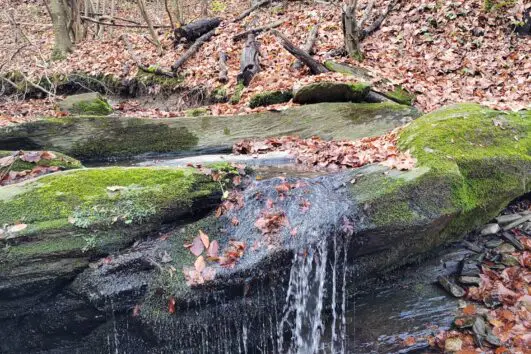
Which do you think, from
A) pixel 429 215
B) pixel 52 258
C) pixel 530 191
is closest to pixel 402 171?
pixel 429 215

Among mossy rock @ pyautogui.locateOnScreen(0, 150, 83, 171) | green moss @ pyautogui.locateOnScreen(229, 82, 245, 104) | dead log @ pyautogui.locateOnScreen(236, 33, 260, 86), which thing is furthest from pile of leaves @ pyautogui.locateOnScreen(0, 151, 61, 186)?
dead log @ pyautogui.locateOnScreen(236, 33, 260, 86)

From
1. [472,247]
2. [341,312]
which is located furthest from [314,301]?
[472,247]

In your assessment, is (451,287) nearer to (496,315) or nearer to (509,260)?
(496,315)

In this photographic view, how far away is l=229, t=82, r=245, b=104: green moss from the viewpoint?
29.8 ft

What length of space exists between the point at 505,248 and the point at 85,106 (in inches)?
294

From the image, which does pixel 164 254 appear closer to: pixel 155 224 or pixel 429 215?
pixel 155 224

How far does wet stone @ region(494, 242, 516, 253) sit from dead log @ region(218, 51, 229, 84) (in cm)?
694

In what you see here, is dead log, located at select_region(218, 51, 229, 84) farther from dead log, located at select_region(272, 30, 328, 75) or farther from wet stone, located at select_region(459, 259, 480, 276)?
wet stone, located at select_region(459, 259, 480, 276)

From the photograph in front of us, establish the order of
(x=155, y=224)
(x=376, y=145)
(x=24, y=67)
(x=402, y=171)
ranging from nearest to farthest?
(x=155, y=224), (x=402, y=171), (x=376, y=145), (x=24, y=67)

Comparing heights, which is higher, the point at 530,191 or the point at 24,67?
the point at 24,67

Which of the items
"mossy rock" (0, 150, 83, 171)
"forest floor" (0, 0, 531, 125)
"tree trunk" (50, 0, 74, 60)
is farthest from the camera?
"tree trunk" (50, 0, 74, 60)

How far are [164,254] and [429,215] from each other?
8.44 feet

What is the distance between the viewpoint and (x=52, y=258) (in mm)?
3709

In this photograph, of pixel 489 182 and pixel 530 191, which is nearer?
pixel 489 182
